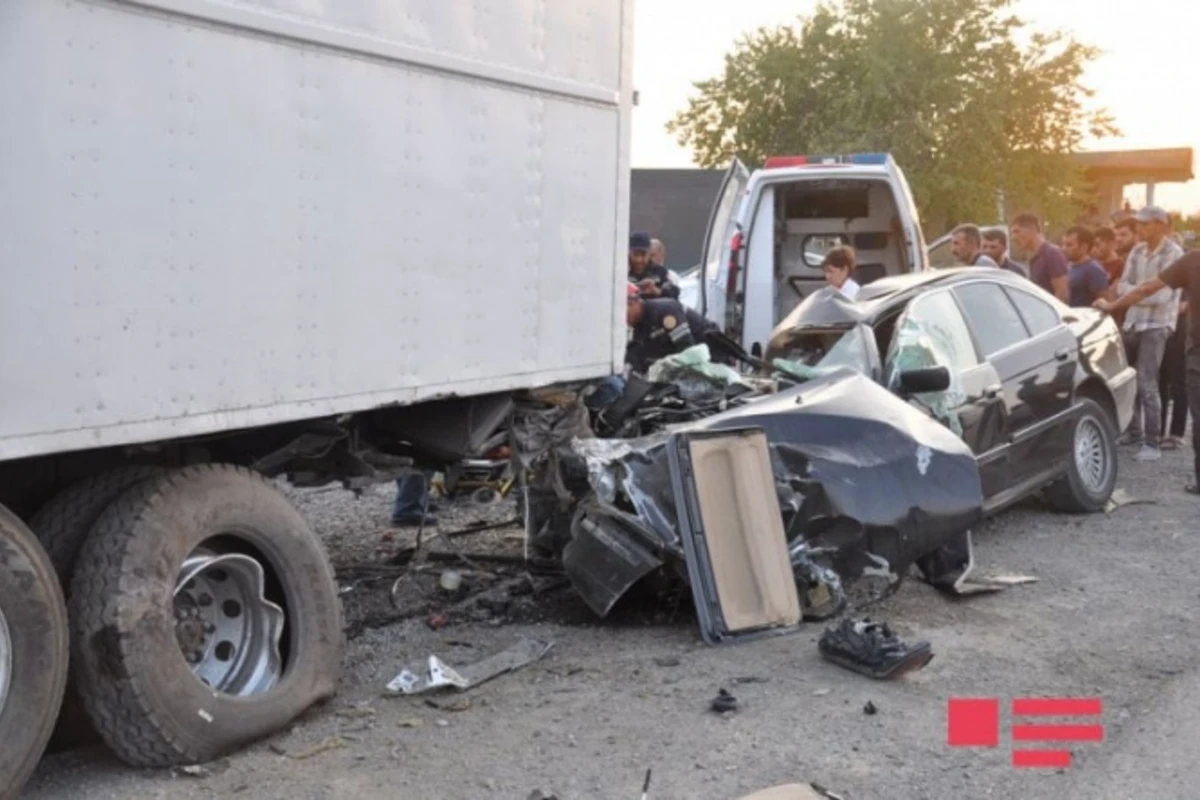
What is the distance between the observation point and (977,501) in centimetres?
677

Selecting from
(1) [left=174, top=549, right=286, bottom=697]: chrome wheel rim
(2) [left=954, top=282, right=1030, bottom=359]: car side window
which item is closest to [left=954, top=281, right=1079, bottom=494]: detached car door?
(2) [left=954, top=282, right=1030, bottom=359]: car side window

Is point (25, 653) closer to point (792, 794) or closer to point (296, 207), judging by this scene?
point (296, 207)

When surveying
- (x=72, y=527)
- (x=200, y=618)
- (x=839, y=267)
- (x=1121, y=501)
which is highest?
(x=839, y=267)

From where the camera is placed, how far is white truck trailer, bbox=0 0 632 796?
410 cm

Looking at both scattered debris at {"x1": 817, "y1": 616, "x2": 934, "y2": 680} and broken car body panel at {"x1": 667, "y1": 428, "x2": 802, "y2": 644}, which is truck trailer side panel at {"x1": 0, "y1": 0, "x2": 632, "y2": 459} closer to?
broken car body panel at {"x1": 667, "y1": 428, "x2": 802, "y2": 644}

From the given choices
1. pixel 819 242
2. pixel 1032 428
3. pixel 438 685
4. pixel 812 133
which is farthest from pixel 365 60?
pixel 812 133

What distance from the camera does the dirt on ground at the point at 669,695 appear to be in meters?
A: 4.55

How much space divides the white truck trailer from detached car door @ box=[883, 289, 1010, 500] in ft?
7.99

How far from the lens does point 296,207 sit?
4895mm

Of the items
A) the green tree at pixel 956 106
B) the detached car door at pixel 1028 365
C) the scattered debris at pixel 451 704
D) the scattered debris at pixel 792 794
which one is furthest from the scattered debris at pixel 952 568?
the green tree at pixel 956 106

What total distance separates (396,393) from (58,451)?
152 centimetres

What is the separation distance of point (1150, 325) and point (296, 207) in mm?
8889

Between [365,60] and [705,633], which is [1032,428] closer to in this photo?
[705,633]

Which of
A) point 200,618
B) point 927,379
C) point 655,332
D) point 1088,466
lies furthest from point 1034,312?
point 200,618
